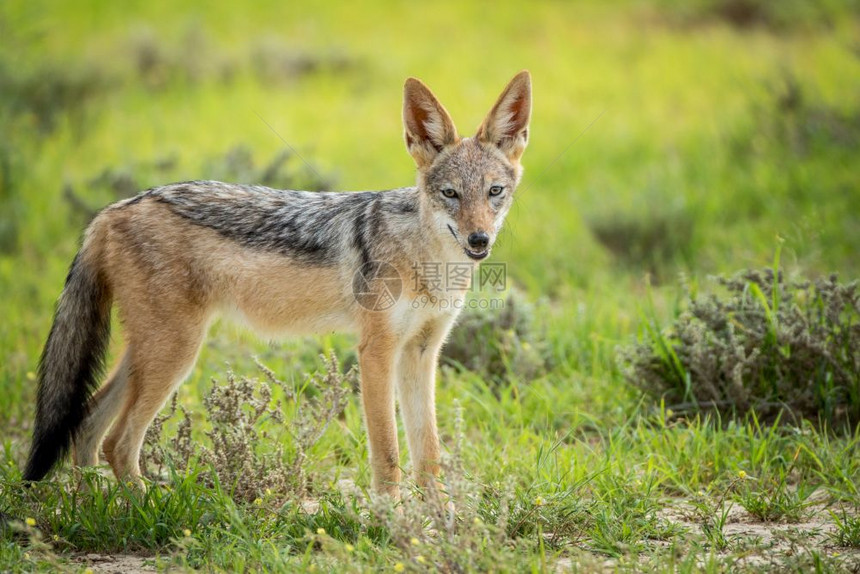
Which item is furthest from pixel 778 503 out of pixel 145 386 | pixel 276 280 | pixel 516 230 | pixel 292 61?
pixel 292 61

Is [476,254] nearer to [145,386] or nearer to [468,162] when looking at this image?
[468,162]

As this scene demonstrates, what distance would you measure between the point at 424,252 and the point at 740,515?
2.08 meters

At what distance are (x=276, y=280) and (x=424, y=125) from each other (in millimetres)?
1147

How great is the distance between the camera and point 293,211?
504 centimetres

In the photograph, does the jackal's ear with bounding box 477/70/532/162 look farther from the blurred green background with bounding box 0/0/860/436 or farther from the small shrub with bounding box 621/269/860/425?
the blurred green background with bounding box 0/0/860/436

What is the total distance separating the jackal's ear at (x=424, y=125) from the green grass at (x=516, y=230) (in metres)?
1.46

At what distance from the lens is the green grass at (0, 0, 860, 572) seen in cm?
420

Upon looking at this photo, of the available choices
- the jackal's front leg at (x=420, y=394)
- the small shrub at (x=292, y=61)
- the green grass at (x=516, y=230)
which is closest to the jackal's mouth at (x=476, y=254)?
the jackal's front leg at (x=420, y=394)

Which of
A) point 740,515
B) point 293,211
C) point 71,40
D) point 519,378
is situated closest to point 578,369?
point 519,378

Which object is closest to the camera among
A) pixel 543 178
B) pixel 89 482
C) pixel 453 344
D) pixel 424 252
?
pixel 89 482

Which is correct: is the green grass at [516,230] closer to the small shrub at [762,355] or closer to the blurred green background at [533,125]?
the blurred green background at [533,125]

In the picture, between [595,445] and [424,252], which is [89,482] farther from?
[595,445]

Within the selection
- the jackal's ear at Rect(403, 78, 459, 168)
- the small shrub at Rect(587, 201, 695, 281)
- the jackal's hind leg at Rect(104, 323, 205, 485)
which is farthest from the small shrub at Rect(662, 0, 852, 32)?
the jackal's hind leg at Rect(104, 323, 205, 485)

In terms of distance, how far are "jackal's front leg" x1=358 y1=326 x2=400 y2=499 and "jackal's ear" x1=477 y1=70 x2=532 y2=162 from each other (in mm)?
1252
